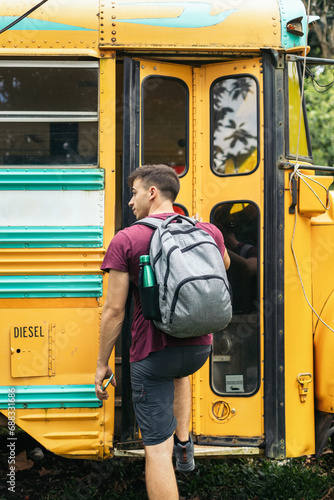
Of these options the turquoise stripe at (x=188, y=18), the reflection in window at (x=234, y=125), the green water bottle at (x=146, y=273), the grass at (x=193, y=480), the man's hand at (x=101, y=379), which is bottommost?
the grass at (x=193, y=480)

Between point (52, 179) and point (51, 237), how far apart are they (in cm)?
34

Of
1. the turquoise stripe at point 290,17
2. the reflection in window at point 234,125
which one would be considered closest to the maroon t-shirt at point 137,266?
the reflection in window at point 234,125

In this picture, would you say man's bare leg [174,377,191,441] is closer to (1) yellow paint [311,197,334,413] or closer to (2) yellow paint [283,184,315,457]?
(2) yellow paint [283,184,315,457]

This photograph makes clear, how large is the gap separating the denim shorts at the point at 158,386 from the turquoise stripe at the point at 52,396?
23.9 inches

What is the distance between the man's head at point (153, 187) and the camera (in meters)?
2.75

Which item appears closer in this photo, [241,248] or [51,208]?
[51,208]

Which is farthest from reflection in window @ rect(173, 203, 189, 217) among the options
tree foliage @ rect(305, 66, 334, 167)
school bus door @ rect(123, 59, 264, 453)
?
tree foliage @ rect(305, 66, 334, 167)

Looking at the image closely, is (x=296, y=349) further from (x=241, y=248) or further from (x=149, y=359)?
(x=149, y=359)

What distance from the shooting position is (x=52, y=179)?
3164 mm

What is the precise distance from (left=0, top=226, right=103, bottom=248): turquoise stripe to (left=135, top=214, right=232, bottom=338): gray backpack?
2.38 ft

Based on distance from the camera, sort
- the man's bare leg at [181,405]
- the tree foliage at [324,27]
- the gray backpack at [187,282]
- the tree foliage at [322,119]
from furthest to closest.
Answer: the tree foliage at [324,27], the tree foliage at [322,119], the man's bare leg at [181,405], the gray backpack at [187,282]

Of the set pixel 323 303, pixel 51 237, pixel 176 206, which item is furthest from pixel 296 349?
pixel 51 237

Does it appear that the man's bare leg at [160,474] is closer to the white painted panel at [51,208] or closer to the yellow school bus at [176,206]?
the yellow school bus at [176,206]

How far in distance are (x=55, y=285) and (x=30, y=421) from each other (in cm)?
79
